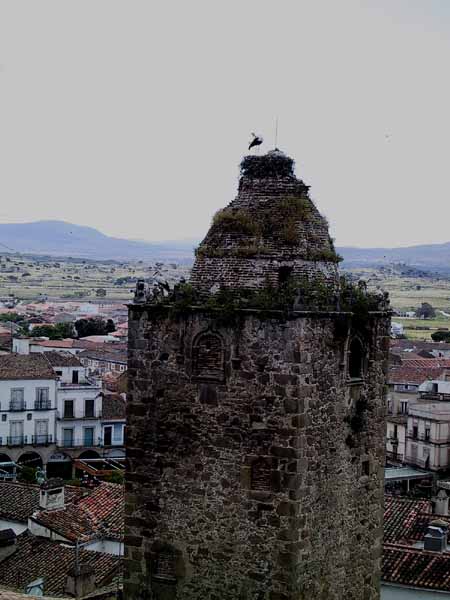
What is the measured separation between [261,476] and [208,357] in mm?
1656

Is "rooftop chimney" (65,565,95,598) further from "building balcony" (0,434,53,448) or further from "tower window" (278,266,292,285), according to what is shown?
"building balcony" (0,434,53,448)

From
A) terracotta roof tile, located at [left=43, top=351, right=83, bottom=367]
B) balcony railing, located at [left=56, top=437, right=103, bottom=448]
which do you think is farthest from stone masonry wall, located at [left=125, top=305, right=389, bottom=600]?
terracotta roof tile, located at [left=43, top=351, right=83, bottom=367]

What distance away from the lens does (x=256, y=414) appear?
13.5 meters

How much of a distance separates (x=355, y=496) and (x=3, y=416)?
136 feet

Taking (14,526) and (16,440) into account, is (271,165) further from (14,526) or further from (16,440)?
(16,440)

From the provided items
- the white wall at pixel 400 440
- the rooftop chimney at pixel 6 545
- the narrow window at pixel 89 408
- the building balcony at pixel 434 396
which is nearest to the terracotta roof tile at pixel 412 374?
the building balcony at pixel 434 396

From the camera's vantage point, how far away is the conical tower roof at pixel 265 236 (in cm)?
1389

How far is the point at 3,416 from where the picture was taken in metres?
54.0

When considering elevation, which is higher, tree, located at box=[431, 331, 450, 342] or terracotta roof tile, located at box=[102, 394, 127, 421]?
terracotta roof tile, located at box=[102, 394, 127, 421]

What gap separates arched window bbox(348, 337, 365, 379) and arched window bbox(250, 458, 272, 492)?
6.12 feet

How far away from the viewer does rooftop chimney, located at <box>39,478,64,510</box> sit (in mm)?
28000

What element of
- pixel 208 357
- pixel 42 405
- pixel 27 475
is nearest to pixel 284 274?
pixel 208 357

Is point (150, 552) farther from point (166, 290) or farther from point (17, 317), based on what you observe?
point (17, 317)

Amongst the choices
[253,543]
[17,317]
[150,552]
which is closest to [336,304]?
[253,543]
